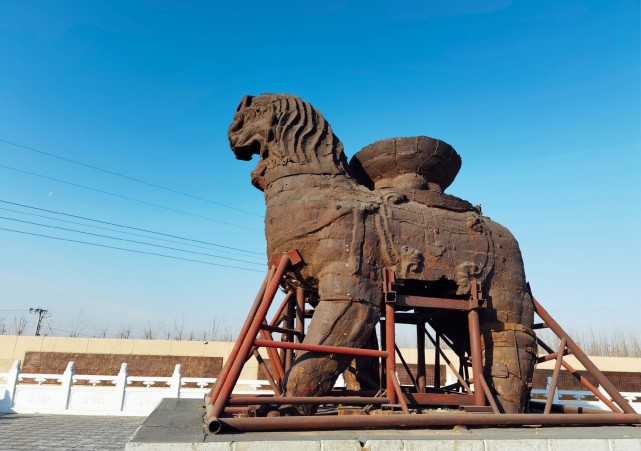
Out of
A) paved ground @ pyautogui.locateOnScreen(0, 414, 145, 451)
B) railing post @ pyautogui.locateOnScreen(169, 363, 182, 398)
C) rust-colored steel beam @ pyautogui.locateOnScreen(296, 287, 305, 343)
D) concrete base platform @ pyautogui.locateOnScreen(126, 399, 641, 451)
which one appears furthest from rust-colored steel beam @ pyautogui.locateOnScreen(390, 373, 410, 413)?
railing post @ pyautogui.locateOnScreen(169, 363, 182, 398)

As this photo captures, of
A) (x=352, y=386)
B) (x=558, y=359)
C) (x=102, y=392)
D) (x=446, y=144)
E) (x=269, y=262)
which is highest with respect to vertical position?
(x=446, y=144)

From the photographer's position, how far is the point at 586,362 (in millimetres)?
5992

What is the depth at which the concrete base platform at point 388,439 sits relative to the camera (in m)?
3.70

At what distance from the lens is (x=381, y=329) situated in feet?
23.6

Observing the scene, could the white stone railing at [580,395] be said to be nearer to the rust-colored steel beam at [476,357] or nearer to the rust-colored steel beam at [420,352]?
the rust-colored steel beam at [420,352]

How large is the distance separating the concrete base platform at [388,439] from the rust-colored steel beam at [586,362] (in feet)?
3.09

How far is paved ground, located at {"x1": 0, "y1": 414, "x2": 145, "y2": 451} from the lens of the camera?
7.48 m

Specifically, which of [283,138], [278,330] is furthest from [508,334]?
[283,138]

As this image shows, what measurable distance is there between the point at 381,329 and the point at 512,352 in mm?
1968

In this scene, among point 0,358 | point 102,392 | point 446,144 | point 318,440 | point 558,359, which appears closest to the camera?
point 318,440

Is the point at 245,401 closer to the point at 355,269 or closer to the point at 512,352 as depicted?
the point at 355,269

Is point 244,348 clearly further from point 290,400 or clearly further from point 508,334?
point 508,334

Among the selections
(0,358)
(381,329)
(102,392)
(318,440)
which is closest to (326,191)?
(381,329)

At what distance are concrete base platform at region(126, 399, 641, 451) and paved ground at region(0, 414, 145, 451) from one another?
13.2 feet
